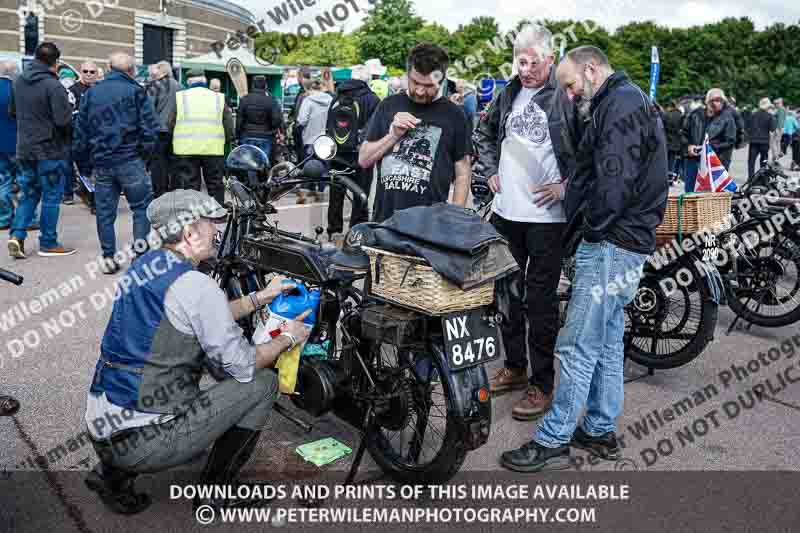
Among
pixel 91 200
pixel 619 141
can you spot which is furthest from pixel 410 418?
pixel 91 200

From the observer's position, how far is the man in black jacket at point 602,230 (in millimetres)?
3406

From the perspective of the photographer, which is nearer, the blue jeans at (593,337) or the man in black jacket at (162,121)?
the blue jeans at (593,337)

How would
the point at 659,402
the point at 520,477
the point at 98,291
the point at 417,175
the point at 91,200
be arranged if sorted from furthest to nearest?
the point at 91,200 < the point at 98,291 < the point at 659,402 < the point at 417,175 < the point at 520,477

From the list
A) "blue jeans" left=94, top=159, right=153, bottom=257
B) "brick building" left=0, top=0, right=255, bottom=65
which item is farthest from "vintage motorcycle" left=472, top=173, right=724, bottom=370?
"brick building" left=0, top=0, right=255, bottom=65

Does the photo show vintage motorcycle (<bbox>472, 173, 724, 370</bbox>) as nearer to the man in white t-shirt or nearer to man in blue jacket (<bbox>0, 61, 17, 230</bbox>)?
the man in white t-shirt

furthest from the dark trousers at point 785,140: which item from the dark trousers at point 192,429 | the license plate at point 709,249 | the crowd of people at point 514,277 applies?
the dark trousers at point 192,429

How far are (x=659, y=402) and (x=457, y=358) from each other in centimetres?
209

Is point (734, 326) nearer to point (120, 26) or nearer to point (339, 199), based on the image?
point (339, 199)

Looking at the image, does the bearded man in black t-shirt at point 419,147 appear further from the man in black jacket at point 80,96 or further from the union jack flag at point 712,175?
the man in black jacket at point 80,96

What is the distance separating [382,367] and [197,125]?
19.2 ft

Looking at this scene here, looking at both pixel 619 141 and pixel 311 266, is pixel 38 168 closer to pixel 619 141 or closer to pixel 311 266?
pixel 311 266

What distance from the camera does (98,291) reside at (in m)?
6.68

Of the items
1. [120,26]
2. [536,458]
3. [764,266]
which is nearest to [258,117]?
[764,266]

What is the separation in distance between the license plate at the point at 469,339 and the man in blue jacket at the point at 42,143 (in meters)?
6.07
